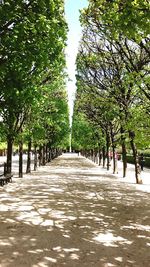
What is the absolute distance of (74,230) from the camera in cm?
1077

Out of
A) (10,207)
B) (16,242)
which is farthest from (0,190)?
(16,242)

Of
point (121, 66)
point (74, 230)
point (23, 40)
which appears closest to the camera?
point (74, 230)

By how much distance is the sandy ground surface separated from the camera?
8.00 m

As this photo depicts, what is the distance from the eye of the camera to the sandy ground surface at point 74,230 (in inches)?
315

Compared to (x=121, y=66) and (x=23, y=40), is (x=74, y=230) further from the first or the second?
(x=121, y=66)

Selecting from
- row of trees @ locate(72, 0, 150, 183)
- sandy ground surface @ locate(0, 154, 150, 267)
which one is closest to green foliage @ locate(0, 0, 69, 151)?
row of trees @ locate(72, 0, 150, 183)

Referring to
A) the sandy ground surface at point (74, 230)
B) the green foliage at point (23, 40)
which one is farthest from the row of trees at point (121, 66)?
the sandy ground surface at point (74, 230)

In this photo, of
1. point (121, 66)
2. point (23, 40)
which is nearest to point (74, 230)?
point (23, 40)

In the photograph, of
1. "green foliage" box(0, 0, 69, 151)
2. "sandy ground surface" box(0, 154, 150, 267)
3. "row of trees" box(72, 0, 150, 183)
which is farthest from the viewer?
"green foliage" box(0, 0, 69, 151)

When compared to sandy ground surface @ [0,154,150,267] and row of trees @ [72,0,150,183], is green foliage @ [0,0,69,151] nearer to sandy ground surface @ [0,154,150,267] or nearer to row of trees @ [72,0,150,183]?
row of trees @ [72,0,150,183]

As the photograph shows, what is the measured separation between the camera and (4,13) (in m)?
13.4

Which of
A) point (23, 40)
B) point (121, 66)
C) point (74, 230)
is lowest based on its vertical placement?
point (74, 230)

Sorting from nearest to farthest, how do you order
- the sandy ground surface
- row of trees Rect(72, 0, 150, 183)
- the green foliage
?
the sandy ground surface
row of trees Rect(72, 0, 150, 183)
the green foliage

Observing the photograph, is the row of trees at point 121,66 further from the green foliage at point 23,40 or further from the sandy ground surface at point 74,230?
the sandy ground surface at point 74,230
